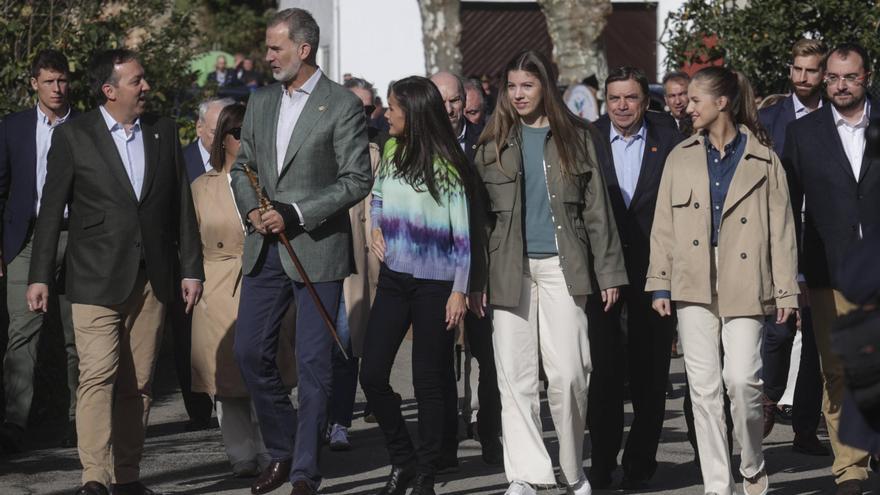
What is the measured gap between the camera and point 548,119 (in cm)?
798

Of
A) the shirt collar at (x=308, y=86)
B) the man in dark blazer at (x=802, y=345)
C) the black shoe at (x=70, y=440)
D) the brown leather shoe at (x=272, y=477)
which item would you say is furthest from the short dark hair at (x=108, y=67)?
the man in dark blazer at (x=802, y=345)

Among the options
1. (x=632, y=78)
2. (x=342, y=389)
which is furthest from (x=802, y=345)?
(x=342, y=389)

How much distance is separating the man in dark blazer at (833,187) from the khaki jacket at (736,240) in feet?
1.37

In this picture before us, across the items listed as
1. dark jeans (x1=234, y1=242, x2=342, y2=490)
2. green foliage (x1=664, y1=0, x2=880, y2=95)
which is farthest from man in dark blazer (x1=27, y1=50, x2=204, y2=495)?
green foliage (x1=664, y1=0, x2=880, y2=95)

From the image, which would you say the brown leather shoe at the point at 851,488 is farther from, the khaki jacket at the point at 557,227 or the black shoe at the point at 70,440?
the black shoe at the point at 70,440

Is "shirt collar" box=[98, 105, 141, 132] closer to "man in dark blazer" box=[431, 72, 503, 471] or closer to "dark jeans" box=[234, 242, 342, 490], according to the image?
"dark jeans" box=[234, 242, 342, 490]

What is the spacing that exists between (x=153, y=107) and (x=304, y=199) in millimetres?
5807

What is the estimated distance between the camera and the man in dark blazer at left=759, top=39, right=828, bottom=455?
945 centimetres

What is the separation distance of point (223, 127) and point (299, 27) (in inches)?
46.3

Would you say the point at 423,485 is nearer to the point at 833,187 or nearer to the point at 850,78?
the point at 833,187

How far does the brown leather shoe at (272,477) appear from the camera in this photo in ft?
27.0

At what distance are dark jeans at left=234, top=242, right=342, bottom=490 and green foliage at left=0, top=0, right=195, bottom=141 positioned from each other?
3.96m

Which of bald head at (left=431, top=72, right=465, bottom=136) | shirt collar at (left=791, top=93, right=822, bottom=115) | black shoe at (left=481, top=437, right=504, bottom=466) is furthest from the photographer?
shirt collar at (left=791, top=93, right=822, bottom=115)

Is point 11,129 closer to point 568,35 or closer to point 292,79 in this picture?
point 292,79
